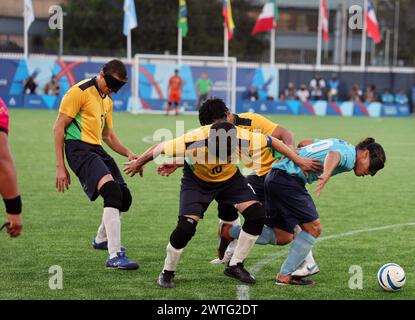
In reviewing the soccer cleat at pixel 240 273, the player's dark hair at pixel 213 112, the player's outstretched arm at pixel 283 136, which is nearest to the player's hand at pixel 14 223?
the player's dark hair at pixel 213 112

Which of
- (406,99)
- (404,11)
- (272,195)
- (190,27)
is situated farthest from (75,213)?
(404,11)

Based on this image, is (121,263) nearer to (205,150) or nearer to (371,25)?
(205,150)

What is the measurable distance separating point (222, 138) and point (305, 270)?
4.70 ft

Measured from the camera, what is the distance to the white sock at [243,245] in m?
6.96

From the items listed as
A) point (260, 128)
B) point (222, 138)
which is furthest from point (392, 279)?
point (260, 128)

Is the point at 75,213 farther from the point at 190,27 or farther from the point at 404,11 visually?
the point at 404,11

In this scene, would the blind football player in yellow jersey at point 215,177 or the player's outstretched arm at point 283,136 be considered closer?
the blind football player in yellow jersey at point 215,177

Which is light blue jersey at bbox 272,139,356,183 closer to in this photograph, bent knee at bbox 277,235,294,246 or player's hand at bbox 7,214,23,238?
bent knee at bbox 277,235,294,246

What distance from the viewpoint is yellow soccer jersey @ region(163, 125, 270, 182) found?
6523 millimetres

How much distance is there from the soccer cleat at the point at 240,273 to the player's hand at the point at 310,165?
1.07 meters

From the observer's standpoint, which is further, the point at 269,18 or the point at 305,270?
the point at 269,18

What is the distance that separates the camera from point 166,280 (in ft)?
21.9

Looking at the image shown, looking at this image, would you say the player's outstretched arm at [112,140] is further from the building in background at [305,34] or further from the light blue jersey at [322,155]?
the building in background at [305,34]

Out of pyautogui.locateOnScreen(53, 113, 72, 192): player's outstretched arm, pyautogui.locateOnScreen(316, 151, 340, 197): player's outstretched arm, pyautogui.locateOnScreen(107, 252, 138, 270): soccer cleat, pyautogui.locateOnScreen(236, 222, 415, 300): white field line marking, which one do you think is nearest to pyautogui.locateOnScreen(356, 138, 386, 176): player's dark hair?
pyautogui.locateOnScreen(316, 151, 340, 197): player's outstretched arm
